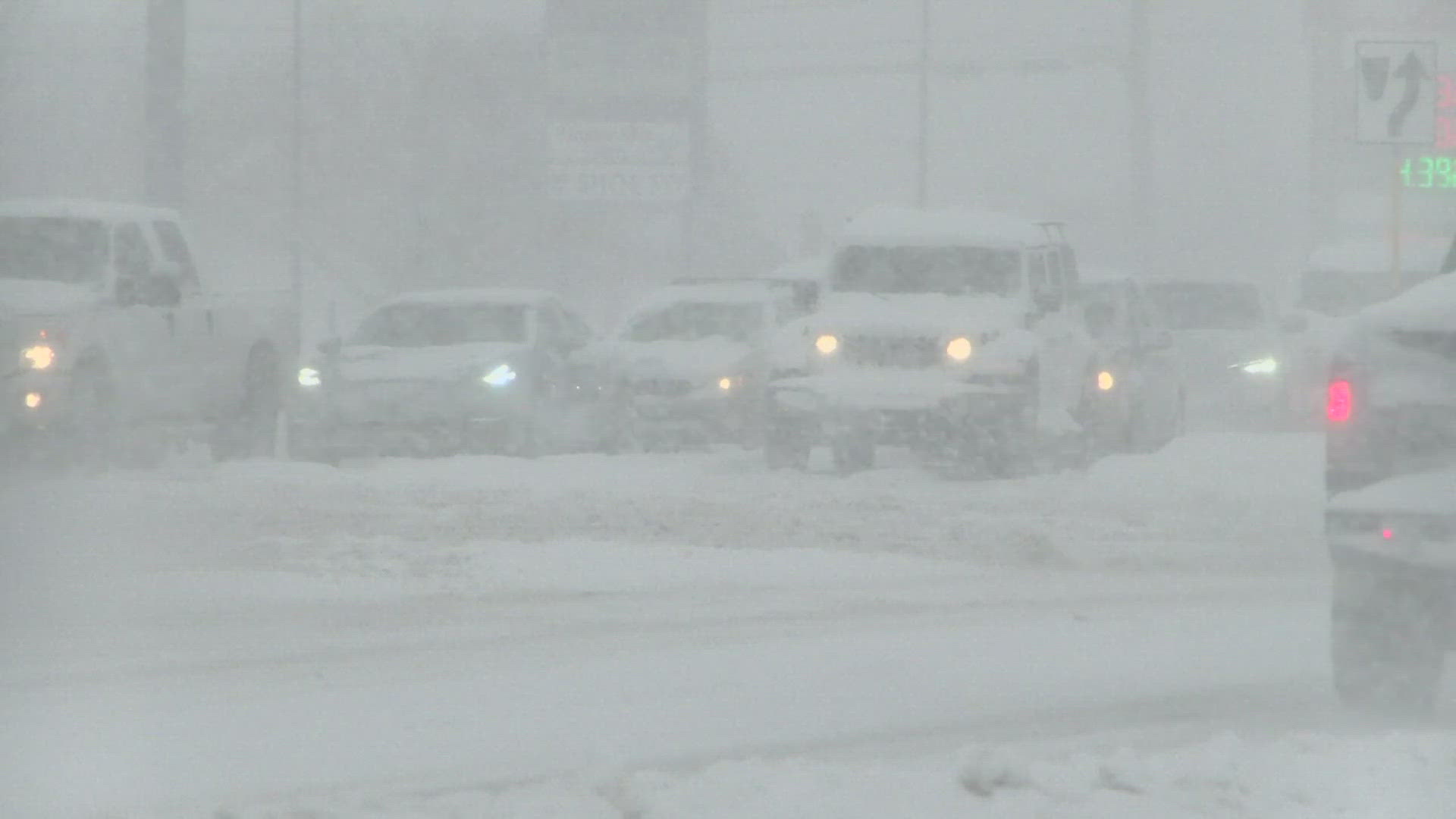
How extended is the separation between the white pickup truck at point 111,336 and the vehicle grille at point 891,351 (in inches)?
184

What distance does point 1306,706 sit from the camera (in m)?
8.09

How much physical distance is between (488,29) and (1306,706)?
4333 centimetres

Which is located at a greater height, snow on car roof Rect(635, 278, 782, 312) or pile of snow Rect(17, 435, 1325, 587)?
snow on car roof Rect(635, 278, 782, 312)

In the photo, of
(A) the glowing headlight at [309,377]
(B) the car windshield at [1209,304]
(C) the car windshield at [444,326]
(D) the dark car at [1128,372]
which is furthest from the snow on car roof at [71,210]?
(B) the car windshield at [1209,304]

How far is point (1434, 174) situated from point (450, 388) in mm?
13307

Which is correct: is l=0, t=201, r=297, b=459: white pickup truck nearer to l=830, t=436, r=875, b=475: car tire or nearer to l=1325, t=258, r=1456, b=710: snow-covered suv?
l=830, t=436, r=875, b=475: car tire

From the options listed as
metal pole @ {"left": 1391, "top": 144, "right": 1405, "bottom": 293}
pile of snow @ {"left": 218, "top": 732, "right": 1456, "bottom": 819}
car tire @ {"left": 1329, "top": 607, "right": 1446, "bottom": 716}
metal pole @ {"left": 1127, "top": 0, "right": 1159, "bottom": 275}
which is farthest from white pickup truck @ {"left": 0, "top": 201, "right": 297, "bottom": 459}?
metal pole @ {"left": 1127, "top": 0, "right": 1159, "bottom": 275}

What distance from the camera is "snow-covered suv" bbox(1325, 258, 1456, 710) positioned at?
7211 mm

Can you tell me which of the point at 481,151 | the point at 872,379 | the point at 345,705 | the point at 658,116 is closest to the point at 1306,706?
the point at 345,705

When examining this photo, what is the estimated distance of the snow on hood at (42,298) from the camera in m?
15.1

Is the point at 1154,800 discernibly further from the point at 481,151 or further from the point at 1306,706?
the point at 481,151

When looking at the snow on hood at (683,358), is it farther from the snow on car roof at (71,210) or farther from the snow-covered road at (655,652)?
the snow on car roof at (71,210)

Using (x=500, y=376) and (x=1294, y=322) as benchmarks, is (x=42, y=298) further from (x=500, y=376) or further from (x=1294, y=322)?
(x=1294, y=322)

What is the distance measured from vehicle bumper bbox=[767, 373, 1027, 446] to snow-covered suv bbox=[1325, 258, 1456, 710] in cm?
850
